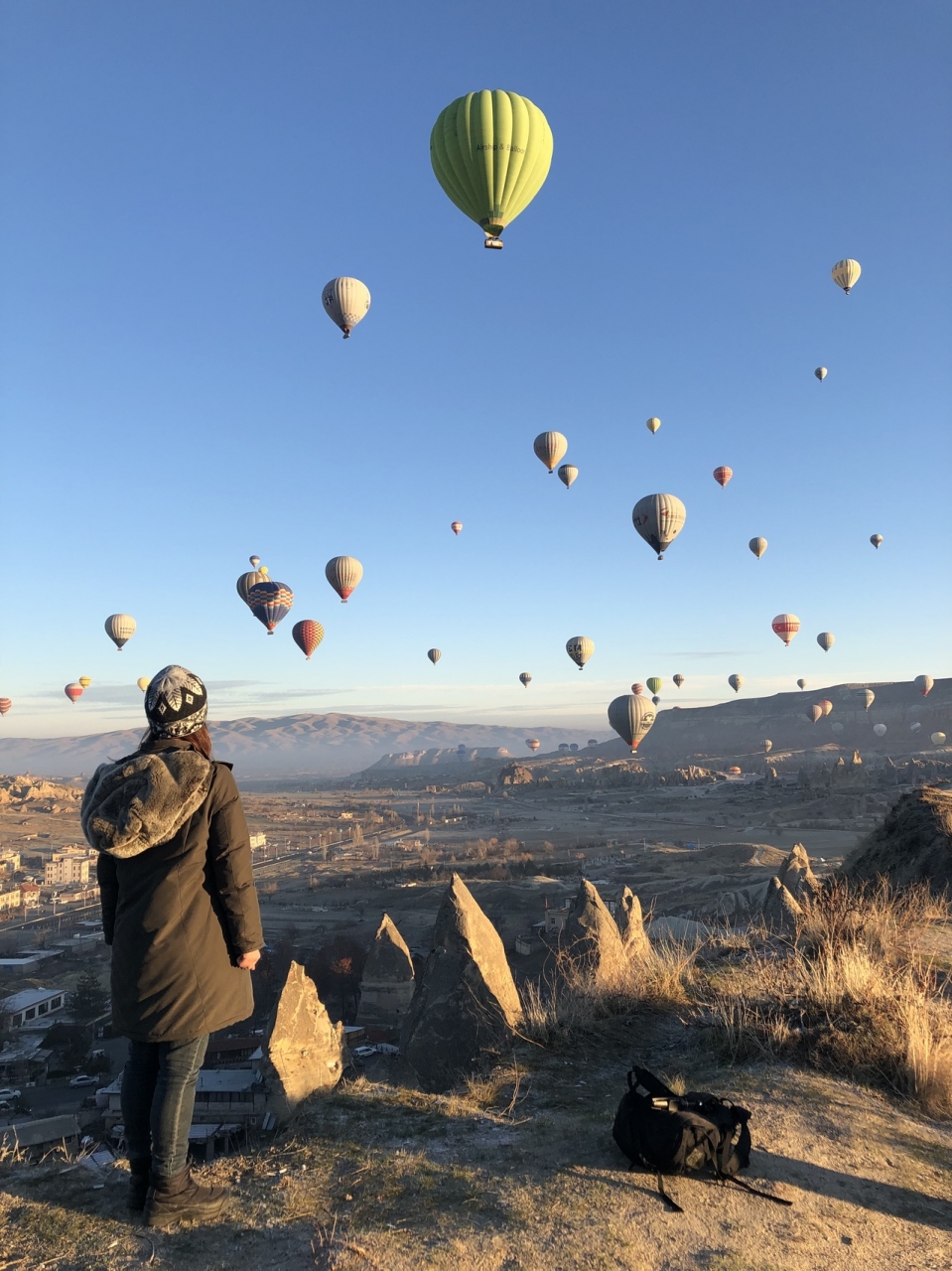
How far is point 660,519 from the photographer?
120ft

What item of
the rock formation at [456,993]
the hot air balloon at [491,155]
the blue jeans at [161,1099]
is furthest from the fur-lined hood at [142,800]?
the hot air balloon at [491,155]

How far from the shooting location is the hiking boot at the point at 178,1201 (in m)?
3.36

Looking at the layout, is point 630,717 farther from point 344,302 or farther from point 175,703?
point 175,703

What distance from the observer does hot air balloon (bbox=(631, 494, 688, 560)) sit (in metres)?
36.6

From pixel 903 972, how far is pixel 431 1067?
6977mm

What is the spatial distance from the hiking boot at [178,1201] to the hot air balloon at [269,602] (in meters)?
41.1

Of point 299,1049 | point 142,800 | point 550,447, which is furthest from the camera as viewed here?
point 550,447

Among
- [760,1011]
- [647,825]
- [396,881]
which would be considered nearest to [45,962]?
[396,881]

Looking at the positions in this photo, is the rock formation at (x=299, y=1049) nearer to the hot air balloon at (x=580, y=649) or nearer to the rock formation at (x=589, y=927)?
the rock formation at (x=589, y=927)

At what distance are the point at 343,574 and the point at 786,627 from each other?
1517 inches

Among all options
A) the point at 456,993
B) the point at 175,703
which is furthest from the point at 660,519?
the point at 175,703

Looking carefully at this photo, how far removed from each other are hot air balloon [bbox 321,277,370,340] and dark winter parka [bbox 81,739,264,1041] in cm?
3277

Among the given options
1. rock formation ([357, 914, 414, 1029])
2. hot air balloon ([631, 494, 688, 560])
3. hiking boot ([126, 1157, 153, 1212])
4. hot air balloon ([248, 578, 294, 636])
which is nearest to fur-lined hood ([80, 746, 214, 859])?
hiking boot ([126, 1157, 153, 1212])

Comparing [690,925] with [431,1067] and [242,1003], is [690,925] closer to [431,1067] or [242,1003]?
[431,1067]
